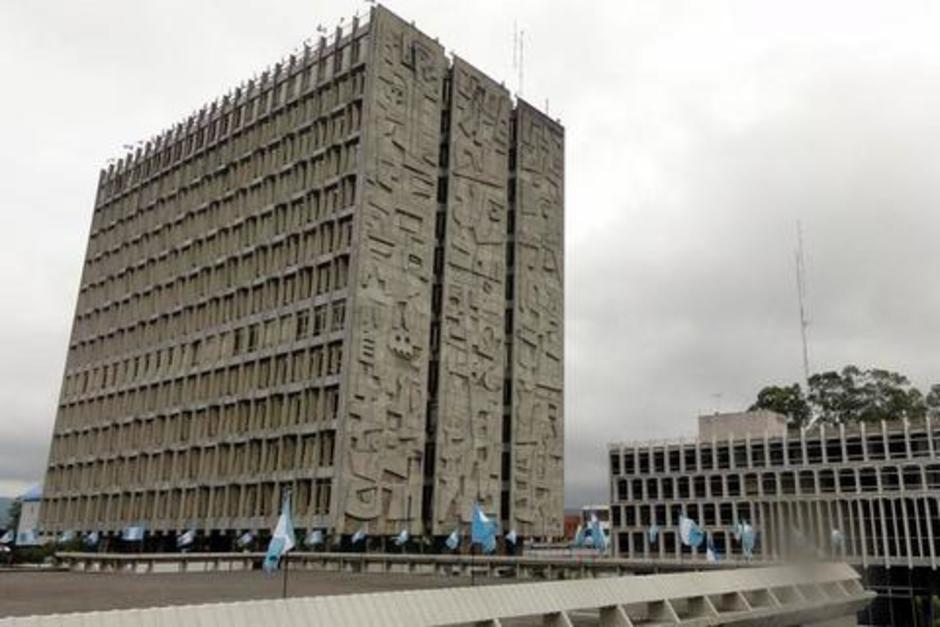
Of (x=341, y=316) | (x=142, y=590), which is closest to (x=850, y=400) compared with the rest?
(x=341, y=316)

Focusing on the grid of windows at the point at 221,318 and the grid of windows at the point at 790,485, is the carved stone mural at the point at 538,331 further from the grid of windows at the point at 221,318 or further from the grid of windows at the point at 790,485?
the grid of windows at the point at 221,318

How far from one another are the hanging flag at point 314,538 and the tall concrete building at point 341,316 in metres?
1.37

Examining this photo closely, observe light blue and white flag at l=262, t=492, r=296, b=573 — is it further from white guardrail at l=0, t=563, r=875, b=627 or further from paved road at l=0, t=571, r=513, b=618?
white guardrail at l=0, t=563, r=875, b=627

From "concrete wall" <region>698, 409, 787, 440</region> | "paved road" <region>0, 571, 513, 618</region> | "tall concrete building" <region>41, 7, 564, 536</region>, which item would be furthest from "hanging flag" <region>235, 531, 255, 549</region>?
"concrete wall" <region>698, 409, 787, 440</region>

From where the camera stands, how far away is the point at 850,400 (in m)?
119

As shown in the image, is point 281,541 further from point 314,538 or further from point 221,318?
point 221,318

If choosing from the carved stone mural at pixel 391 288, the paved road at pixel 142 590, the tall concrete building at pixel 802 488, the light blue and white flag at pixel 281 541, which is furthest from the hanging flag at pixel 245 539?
the light blue and white flag at pixel 281 541

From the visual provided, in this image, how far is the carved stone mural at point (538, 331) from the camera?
9381cm

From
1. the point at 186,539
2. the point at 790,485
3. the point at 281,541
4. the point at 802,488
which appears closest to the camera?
the point at 281,541

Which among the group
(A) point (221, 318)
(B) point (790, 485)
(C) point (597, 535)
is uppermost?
(A) point (221, 318)

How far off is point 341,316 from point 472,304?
1664 cm

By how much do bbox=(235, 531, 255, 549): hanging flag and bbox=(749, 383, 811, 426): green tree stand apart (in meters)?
80.5

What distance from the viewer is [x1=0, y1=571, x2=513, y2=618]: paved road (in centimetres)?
2662

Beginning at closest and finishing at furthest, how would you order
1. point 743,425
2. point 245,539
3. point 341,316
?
point 245,539 < point 341,316 < point 743,425
